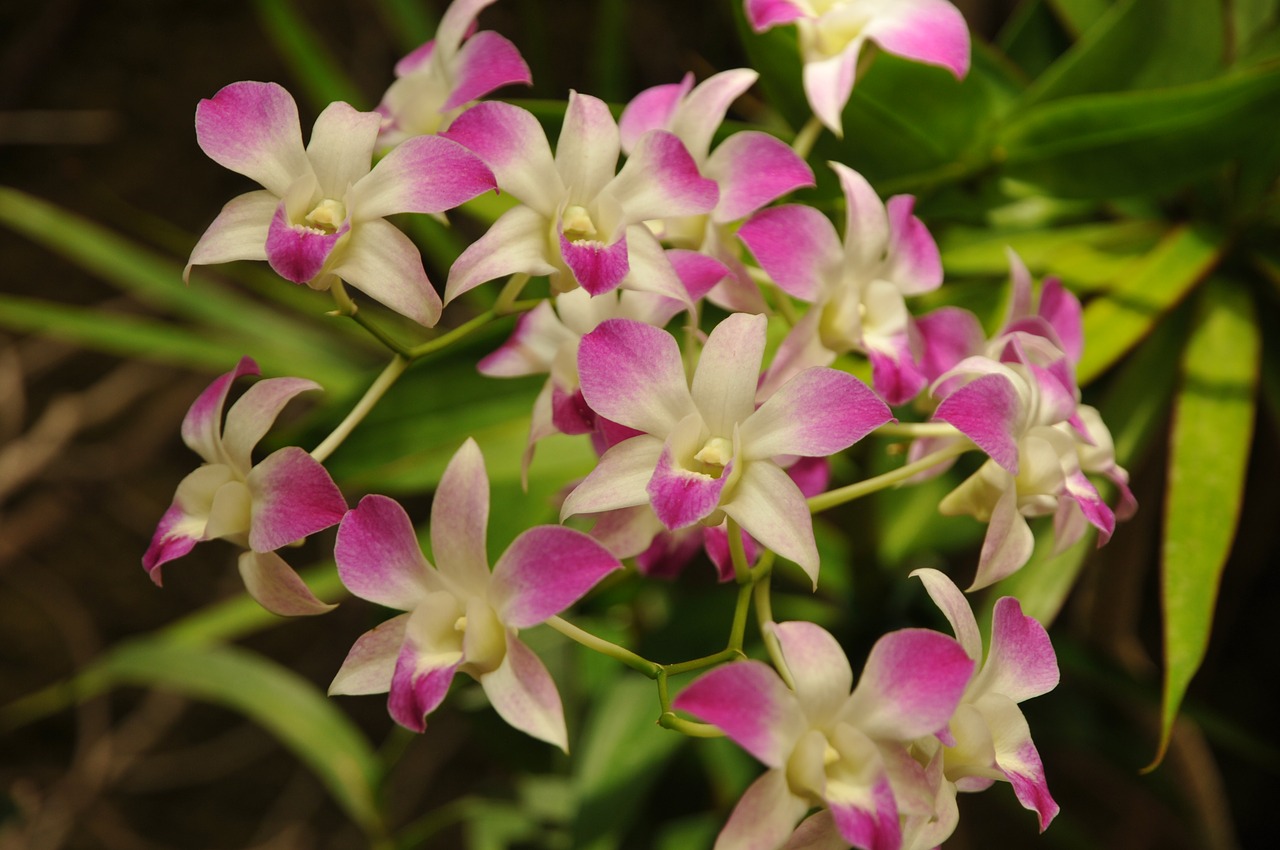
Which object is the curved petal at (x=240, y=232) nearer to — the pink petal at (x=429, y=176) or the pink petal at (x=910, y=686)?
the pink petal at (x=429, y=176)

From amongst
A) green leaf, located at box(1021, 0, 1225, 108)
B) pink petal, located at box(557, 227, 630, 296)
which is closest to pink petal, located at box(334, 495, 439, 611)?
pink petal, located at box(557, 227, 630, 296)

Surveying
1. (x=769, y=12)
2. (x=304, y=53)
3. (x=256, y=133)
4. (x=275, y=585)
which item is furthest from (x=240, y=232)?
(x=304, y=53)

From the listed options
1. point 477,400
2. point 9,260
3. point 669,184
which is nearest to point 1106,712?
point 477,400

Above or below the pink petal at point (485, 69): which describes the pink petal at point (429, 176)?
below

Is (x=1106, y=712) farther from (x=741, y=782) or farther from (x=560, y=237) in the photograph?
(x=560, y=237)

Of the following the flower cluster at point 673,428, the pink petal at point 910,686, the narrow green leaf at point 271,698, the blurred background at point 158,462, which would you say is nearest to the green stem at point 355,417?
the flower cluster at point 673,428

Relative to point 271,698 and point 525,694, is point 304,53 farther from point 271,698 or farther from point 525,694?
point 525,694
